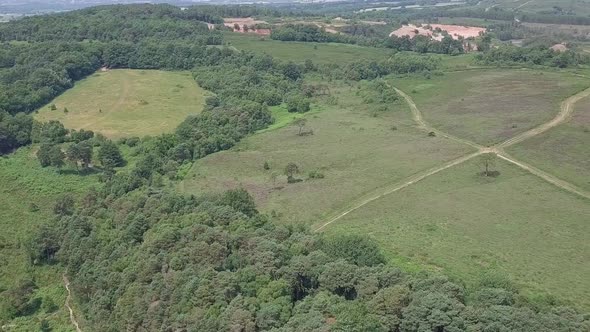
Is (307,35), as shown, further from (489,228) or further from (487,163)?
(489,228)

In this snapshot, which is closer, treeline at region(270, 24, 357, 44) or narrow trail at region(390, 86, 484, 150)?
narrow trail at region(390, 86, 484, 150)

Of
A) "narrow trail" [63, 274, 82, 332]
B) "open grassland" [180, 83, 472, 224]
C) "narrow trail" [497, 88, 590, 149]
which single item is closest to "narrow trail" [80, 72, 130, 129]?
"open grassland" [180, 83, 472, 224]

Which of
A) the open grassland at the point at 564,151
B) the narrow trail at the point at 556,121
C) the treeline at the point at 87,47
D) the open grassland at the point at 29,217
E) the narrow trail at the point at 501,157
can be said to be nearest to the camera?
the open grassland at the point at 29,217

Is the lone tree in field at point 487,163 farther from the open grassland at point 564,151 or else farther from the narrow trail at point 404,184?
the open grassland at point 564,151

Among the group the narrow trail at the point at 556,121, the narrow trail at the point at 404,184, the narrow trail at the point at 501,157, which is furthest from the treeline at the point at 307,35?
the narrow trail at the point at 404,184

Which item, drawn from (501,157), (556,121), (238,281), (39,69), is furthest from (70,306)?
(39,69)

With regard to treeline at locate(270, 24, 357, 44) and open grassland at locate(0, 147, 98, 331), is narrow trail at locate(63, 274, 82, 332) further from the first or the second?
treeline at locate(270, 24, 357, 44)
